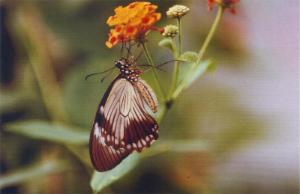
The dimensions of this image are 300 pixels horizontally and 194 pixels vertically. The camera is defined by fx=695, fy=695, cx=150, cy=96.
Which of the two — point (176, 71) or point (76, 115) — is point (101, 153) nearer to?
point (76, 115)

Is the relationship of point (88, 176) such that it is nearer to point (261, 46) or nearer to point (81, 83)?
point (81, 83)

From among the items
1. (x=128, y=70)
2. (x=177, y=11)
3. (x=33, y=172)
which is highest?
(x=177, y=11)

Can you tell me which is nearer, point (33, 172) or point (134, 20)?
point (134, 20)

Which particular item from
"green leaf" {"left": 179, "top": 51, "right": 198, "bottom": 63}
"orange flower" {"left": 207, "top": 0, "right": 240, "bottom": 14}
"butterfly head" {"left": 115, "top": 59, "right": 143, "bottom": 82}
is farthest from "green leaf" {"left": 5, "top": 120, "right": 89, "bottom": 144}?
"orange flower" {"left": 207, "top": 0, "right": 240, "bottom": 14}

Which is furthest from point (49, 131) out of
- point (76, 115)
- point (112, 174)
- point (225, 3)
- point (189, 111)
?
point (225, 3)

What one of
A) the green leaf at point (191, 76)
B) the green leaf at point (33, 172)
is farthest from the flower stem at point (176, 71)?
the green leaf at point (33, 172)

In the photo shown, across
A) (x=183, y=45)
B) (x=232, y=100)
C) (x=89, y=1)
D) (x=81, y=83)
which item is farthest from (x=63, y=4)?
(x=232, y=100)

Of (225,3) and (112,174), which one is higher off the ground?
(225,3)
